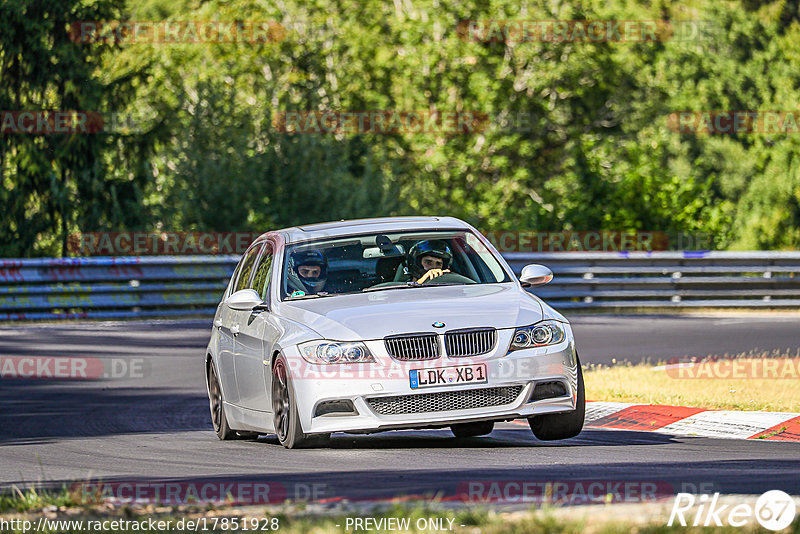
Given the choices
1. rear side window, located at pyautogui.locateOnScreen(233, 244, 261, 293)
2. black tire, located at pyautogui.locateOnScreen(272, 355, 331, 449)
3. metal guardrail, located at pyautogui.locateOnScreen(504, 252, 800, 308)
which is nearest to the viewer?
black tire, located at pyautogui.locateOnScreen(272, 355, 331, 449)

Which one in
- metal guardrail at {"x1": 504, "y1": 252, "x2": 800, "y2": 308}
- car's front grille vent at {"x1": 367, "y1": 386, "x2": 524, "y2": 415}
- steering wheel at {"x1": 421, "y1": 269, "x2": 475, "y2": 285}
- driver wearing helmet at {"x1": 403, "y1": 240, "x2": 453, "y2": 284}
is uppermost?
driver wearing helmet at {"x1": 403, "y1": 240, "x2": 453, "y2": 284}

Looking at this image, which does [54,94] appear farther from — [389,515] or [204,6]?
[389,515]

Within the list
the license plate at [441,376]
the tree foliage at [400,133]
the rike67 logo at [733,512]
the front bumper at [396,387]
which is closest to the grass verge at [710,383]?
→ the front bumper at [396,387]

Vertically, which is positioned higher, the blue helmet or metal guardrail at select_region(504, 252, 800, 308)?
the blue helmet

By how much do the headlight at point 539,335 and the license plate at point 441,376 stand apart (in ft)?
1.19

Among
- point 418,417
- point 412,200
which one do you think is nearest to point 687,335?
point 418,417

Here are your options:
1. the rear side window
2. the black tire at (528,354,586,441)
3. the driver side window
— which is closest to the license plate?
the black tire at (528,354,586,441)

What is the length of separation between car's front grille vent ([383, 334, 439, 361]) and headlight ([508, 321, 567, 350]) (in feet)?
1.72

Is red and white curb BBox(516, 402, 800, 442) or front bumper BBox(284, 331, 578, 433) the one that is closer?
front bumper BBox(284, 331, 578, 433)

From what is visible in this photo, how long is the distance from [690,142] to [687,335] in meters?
47.9

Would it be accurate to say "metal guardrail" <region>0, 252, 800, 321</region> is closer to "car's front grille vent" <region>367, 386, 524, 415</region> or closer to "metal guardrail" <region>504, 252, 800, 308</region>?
"metal guardrail" <region>504, 252, 800, 308</region>

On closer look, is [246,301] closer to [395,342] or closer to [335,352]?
[335,352]

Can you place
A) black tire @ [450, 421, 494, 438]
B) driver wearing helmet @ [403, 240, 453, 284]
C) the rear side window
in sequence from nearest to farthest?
1. driver wearing helmet @ [403, 240, 453, 284]
2. black tire @ [450, 421, 494, 438]
3. the rear side window

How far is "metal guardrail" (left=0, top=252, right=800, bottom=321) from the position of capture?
23031 millimetres
